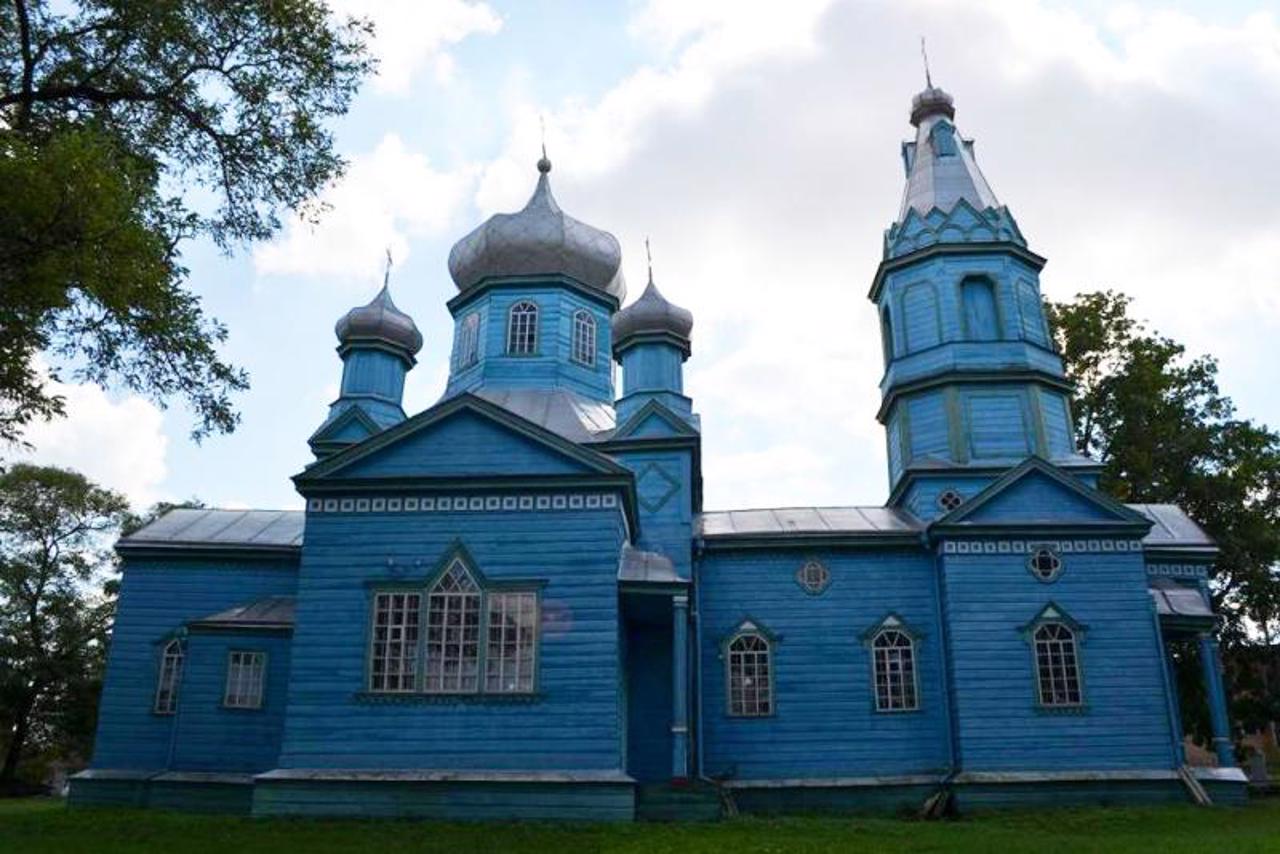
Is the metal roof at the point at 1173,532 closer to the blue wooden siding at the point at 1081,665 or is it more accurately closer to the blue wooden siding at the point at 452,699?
the blue wooden siding at the point at 1081,665

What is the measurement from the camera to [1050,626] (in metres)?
17.7

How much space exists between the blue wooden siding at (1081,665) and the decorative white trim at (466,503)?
6855 millimetres

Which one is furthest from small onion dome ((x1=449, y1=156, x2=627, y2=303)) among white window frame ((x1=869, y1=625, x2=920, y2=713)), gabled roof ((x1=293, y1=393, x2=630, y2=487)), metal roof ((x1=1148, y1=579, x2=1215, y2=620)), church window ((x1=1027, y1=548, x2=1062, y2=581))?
metal roof ((x1=1148, y1=579, x2=1215, y2=620))

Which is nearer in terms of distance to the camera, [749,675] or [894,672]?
[894,672]

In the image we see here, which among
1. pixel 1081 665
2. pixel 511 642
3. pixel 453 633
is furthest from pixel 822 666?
pixel 453 633

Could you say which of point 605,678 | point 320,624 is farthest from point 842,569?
point 320,624

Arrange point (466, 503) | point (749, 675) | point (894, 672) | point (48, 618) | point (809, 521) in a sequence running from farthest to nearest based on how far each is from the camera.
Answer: point (48, 618) < point (809, 521) < point (749, 675) < point (894, 672) < point (466, 503)

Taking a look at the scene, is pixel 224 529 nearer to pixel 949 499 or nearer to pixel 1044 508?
pixel 949 499

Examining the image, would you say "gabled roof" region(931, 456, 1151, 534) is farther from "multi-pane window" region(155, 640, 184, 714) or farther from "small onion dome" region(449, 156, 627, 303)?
"multi-pane window" region(155, 640, 184, 714)

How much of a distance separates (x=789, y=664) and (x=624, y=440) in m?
5.06

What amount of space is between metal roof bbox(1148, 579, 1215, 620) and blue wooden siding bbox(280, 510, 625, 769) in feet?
33.2

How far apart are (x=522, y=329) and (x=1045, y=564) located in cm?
1154

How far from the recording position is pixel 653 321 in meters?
21.0

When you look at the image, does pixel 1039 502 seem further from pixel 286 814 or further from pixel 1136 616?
pixel 286 814
